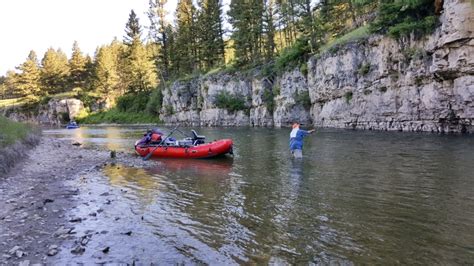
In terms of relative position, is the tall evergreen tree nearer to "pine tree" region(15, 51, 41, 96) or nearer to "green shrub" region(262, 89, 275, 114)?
"green shrub" region(262, 89, 275, 114)

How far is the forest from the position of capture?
3657 centimetres

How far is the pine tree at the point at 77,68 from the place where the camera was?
93188 millimetres

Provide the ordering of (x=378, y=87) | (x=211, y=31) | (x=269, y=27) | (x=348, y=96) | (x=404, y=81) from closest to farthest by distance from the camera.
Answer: (x=404, y=81)
(x=378, y=87)
(x=348, y=96)
(x=269, y=27)
(x=211, y=31)

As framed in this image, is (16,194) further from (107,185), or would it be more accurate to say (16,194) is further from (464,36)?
(464,36)

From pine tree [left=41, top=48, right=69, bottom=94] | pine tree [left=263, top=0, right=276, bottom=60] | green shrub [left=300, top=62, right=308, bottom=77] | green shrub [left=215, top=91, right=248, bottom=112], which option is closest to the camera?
green shrub [left=300, top=62, right=308, bottom=77]

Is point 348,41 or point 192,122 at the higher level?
point 348,41

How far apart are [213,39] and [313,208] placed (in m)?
55.5

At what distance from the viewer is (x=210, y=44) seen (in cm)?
6175

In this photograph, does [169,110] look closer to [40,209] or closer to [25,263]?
[40,209]

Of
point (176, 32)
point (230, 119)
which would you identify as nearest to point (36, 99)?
point (176, 32)

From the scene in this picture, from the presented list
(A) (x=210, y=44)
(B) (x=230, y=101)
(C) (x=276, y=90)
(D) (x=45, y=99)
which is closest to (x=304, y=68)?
(C) (x=276, y=90)

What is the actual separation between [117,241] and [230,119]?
49.0m

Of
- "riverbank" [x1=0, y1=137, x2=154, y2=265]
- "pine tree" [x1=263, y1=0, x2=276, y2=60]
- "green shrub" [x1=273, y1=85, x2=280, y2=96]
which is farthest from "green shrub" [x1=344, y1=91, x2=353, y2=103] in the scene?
"riverbank" [x1=0, y1=137, x2=154, y2=265]

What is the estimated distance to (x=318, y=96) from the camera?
137 feet
